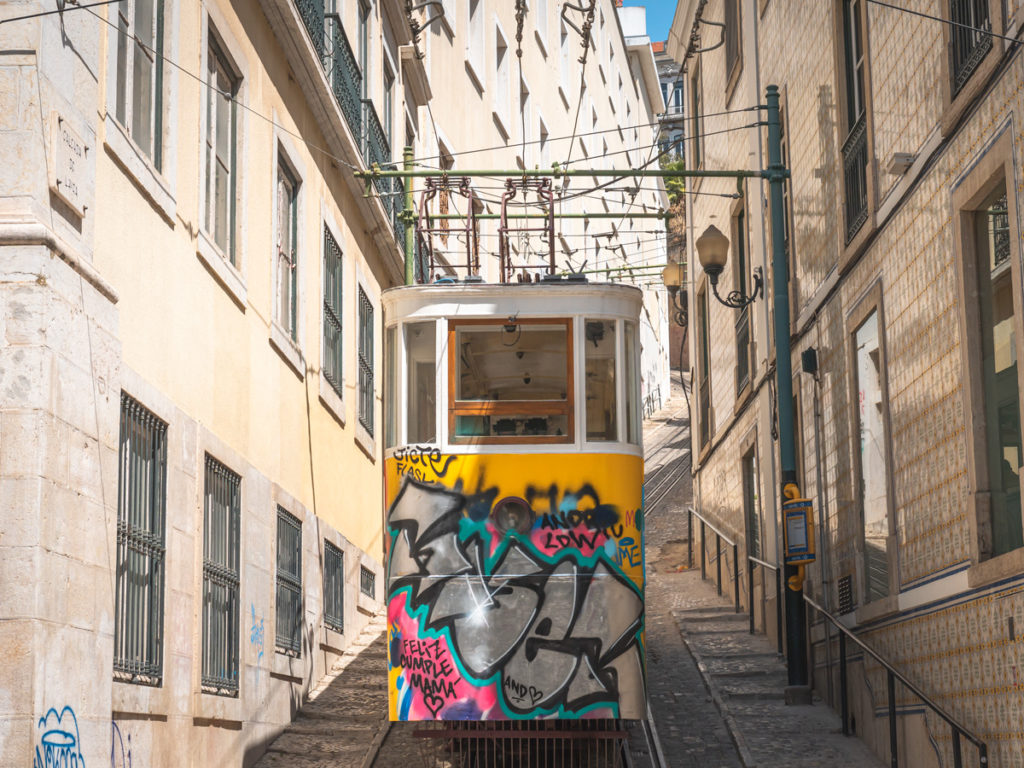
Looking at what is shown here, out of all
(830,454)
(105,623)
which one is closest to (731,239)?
(830,454)

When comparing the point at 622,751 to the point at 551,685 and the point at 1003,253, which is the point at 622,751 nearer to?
the point at 551,685

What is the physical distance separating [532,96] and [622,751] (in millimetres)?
25108

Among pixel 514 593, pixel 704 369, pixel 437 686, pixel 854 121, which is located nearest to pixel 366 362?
pixel 704 369

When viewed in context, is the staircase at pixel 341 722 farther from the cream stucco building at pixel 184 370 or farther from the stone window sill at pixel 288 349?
the stone window sill at pixel 288 349

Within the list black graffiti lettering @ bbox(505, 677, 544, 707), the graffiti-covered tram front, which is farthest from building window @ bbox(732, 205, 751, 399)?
black graffiti lettering @ bbox(505, 677, 544, 707)

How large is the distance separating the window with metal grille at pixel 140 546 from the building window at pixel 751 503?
1017 centimetres

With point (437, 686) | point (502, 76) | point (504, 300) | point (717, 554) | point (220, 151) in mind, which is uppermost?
point (502, 76)

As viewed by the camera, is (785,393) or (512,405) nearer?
(512,405)

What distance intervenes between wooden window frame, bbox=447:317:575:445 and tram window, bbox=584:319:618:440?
0.13m

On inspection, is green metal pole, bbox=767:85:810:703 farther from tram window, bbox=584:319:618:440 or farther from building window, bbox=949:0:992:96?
building window, bbox=949:0:992:96

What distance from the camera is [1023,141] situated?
27.1ft

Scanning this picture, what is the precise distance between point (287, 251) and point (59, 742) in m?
7.80

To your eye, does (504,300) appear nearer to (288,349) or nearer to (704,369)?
(288,349)

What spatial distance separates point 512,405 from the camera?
1111 centimetres
